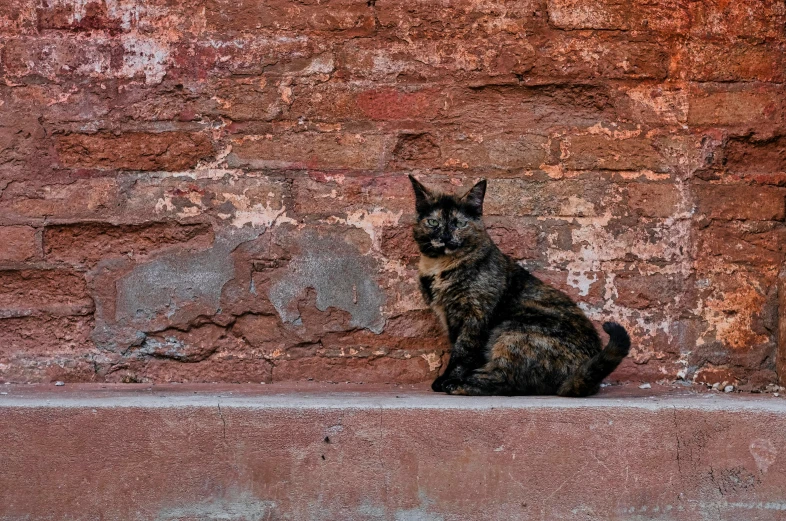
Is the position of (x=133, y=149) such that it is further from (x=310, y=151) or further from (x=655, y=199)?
(x=655, y=199)

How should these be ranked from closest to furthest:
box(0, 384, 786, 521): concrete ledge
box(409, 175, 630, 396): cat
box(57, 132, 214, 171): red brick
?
box(0, 384, 786, 521): concrete ledge < box(409, 175, 630, 396): cat < box(57, 132, 214, 171): red brick

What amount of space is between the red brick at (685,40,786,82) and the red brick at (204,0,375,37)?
1.63 metres

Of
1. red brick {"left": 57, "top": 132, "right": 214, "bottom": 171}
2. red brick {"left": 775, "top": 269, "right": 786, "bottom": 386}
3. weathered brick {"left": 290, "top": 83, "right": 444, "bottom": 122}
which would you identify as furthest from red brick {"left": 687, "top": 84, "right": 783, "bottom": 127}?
red brick {"left": 57, "top": 132, "right": 214, "bottom": 171}

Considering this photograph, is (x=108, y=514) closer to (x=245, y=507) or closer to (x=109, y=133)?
(x=245, y=507)

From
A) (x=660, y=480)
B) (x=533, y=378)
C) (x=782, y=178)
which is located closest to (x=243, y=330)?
(x=533, y=378)

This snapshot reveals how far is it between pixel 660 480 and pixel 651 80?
208cm

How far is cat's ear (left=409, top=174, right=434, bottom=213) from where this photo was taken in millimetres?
4637

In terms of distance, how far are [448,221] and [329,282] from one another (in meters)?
0.68

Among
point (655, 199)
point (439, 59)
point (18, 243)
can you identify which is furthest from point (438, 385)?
point (18, 243)

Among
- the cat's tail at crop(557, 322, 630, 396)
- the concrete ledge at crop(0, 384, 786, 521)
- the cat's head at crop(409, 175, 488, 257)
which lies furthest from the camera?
the cat's head at crop(409, 175, 488, 257)

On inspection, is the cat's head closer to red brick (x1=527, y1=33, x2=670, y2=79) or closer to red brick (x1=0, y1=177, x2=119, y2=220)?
red brick (x1=527, y1=33, x2=670, y2=79)

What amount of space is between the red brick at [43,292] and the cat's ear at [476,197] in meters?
1.93

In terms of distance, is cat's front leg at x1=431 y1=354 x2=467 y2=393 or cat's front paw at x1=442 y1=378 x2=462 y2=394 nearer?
cat's front paw at x1=442 y1=378 x2=462 y2=394

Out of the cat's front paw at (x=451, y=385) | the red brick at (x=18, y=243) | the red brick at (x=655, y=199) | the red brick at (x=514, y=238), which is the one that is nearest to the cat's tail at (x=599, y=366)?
the cat's front paw at (x=451, y=385)
